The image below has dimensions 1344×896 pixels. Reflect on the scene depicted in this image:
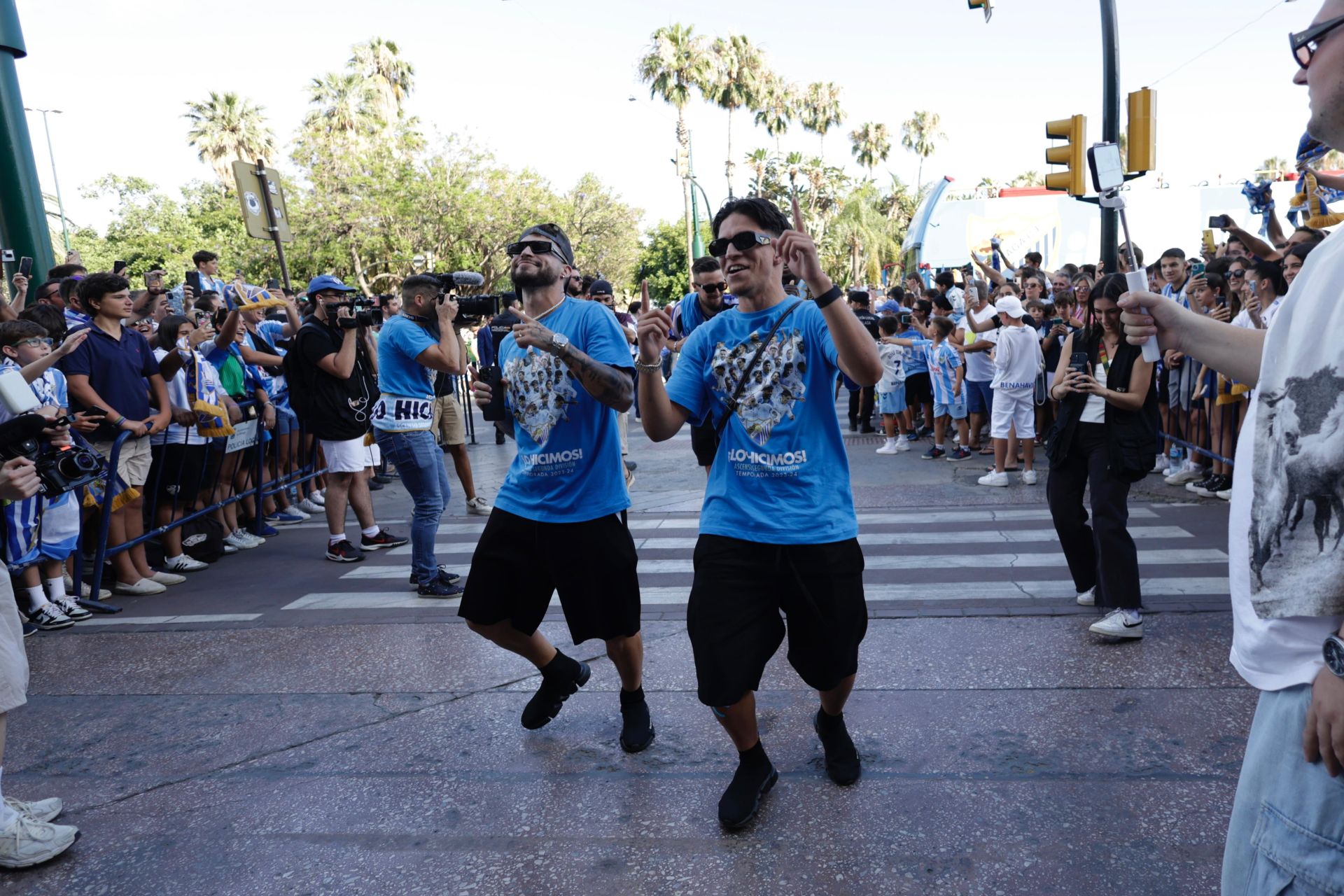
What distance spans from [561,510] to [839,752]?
1301 mm

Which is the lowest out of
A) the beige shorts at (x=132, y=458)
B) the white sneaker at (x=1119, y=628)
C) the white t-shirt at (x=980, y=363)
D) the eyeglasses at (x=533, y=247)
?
the white sneaker at (x=1119, y=628)

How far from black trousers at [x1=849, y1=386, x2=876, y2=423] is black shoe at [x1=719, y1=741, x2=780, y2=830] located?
9.75 meters

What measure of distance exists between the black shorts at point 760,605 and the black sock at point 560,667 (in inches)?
38.7

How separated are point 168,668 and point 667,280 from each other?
157 feet

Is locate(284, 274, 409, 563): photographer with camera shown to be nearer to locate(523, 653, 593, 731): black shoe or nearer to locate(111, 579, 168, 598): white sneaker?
locate(111, 579, 168, 598): white sneaker

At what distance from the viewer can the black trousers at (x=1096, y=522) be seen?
15.3 feet

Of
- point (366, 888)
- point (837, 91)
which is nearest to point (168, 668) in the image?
point (366, 888)

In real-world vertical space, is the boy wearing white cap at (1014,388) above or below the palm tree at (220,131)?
below

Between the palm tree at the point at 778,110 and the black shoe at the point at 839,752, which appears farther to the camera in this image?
the palm tree at the point at 778,110

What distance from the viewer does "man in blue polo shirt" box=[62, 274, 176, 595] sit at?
6.24m

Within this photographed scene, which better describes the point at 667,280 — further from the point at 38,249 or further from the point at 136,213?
the point at 38,249

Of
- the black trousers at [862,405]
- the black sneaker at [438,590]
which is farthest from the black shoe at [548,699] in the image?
the black trousers at [862,405]

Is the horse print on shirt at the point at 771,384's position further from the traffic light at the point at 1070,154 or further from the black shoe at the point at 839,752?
the traffic light at the point at 1070,154

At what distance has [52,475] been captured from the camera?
3562 mm
